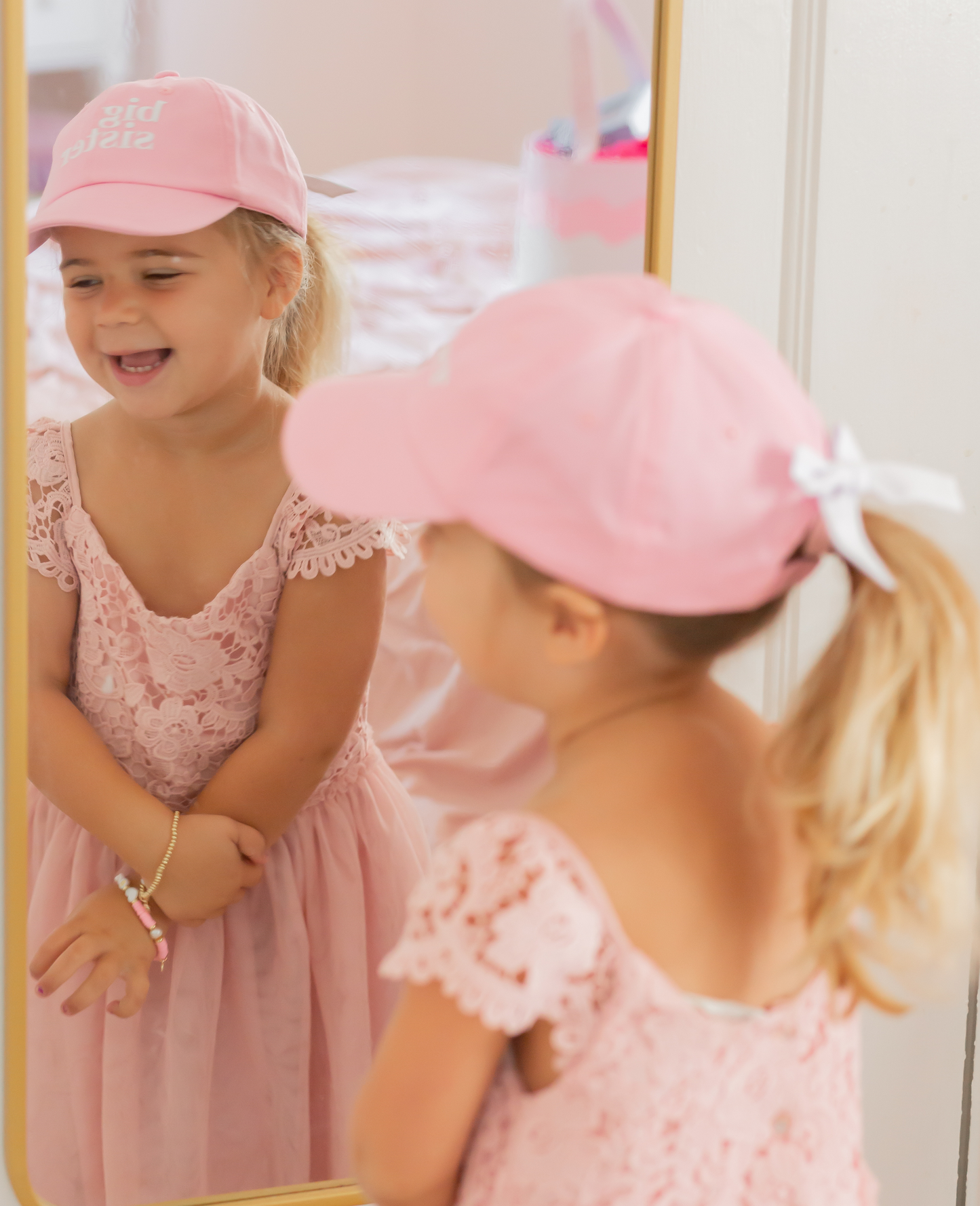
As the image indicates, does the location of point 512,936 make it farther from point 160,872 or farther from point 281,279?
point 281,279

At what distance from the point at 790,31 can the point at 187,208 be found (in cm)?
46

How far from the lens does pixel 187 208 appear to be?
71 cm

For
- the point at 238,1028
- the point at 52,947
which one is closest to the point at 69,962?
the point at 52,947

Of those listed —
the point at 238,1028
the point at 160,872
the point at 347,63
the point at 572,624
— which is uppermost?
the point at 347,63

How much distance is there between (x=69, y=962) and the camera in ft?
2.50

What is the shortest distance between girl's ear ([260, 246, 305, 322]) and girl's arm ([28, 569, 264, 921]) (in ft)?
0.71

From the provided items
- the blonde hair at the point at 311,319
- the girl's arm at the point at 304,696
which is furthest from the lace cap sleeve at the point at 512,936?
the blonde hair at the point at 311,319

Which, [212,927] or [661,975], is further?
[212,927]

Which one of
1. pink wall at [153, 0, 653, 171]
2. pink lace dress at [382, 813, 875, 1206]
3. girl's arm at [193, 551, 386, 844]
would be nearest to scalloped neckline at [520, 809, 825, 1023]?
pink lace dress at [382, 813, 875, 1206]

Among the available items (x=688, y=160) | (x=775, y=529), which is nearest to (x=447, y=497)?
(x=775, y=529)

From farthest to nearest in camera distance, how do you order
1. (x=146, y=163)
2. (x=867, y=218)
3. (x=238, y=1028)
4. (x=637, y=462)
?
1. (x=867, y=218)
2. (x=238, y=1028)
3. (x=146, y=163)
4. (x=637, y=462)

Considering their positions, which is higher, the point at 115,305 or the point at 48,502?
the point at 115,305

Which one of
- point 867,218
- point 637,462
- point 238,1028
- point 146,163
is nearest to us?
point 637,462

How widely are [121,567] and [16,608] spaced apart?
0.22 feet
